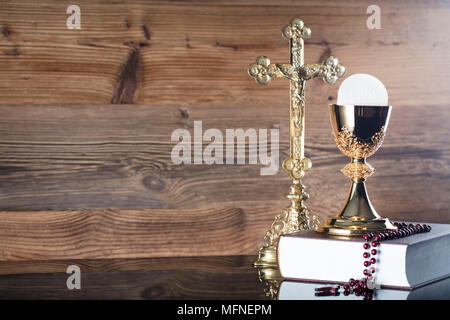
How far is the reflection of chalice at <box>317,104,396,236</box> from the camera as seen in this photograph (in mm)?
961

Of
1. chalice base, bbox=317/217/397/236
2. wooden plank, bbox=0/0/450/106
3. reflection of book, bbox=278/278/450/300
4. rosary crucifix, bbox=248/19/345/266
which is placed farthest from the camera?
wooden plank, bbox=0/0/450/106

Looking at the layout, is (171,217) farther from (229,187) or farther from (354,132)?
(354,132)

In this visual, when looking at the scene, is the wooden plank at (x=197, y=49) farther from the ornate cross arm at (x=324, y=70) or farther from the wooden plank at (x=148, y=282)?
the wooden plank at (x=148, y=282)

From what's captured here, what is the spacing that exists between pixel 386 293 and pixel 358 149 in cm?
25

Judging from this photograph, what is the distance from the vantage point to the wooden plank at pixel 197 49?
135cm

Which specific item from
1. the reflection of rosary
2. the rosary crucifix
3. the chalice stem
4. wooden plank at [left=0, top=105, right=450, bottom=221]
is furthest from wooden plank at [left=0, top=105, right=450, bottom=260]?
the reflection of rosary

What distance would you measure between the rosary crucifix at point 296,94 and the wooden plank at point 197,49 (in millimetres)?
257

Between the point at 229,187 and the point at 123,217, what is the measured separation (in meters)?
0.25

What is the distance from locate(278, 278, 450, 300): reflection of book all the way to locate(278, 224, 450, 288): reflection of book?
0.04 ft

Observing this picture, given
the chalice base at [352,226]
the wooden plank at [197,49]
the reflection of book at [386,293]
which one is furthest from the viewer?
the wooden plank at [197,49]

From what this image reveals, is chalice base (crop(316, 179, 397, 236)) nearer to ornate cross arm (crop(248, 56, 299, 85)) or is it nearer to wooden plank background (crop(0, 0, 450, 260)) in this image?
ornate cross arm (crop(248, 56, 299, 85))

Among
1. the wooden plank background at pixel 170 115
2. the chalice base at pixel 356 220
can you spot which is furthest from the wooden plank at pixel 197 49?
the chalice base at pixel 356 220

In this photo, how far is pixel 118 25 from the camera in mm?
Result: 1376
